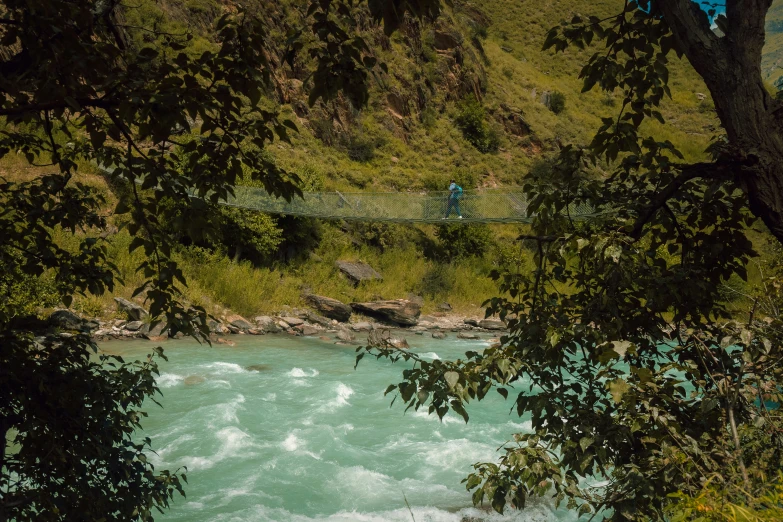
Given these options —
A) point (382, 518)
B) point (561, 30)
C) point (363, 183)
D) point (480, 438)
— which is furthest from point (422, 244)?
point (561, 30)

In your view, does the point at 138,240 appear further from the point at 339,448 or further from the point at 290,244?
the point at 290,244

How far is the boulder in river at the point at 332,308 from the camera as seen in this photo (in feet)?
44.4

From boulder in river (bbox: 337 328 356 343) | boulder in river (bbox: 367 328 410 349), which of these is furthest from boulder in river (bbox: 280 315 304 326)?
boulder in river (bbox: 367 328 410 349)

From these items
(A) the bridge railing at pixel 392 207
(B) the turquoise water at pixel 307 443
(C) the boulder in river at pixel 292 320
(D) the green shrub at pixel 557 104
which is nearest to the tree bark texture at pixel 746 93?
(B) the turquoise water at pixel 307 443

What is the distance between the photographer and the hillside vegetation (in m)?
13.4

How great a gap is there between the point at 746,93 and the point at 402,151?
22.1m

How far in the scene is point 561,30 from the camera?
2045 mm

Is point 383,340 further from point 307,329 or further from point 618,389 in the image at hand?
point 307,329

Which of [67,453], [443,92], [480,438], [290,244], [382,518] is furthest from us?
[443,92]

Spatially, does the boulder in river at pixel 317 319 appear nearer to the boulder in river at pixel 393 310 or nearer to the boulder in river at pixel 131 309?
the boulder in river at pixel 393 310

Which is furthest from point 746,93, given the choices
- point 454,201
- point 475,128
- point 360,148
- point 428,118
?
point 475,128

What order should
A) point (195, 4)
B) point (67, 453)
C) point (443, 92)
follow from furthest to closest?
point (443, 92), point (195, 4), point (67, 453)

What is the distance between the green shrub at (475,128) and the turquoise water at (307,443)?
1824 centimetres

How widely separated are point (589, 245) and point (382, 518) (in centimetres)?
379
